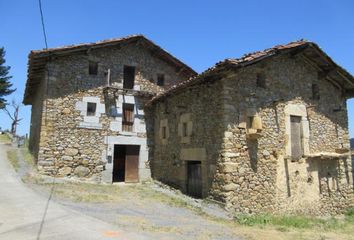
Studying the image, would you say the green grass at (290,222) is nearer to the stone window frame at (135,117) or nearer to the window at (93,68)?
the stone window frame at (135,117)

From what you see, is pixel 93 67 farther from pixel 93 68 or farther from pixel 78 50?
pixel 78 50

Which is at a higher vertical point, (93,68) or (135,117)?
(93,68)

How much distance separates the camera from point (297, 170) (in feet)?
38.7

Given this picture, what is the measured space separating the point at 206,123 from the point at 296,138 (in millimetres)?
3365

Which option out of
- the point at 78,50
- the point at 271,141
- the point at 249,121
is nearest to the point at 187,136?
the point at 249,121

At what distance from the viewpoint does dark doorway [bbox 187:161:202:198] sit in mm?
12082

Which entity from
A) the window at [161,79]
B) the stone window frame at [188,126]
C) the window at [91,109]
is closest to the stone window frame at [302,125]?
the stone window frame at [188,126]

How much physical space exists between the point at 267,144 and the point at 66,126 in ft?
27.7

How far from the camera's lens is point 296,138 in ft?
39.6

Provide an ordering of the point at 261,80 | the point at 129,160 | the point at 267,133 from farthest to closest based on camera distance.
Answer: the point at 129,160 → the point at 261,80 → the point at 267,133

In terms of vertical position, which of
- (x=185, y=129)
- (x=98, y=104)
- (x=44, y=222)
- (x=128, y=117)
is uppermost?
(x=98, y=104)

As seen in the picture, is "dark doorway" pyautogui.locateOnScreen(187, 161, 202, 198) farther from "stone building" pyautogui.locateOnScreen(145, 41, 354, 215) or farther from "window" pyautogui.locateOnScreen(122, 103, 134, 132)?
"window" pyautogui.locateOnScreen(122, 103, 134, 132)

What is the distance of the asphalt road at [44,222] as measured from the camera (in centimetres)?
614

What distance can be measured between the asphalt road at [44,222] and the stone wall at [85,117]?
4687 mm
